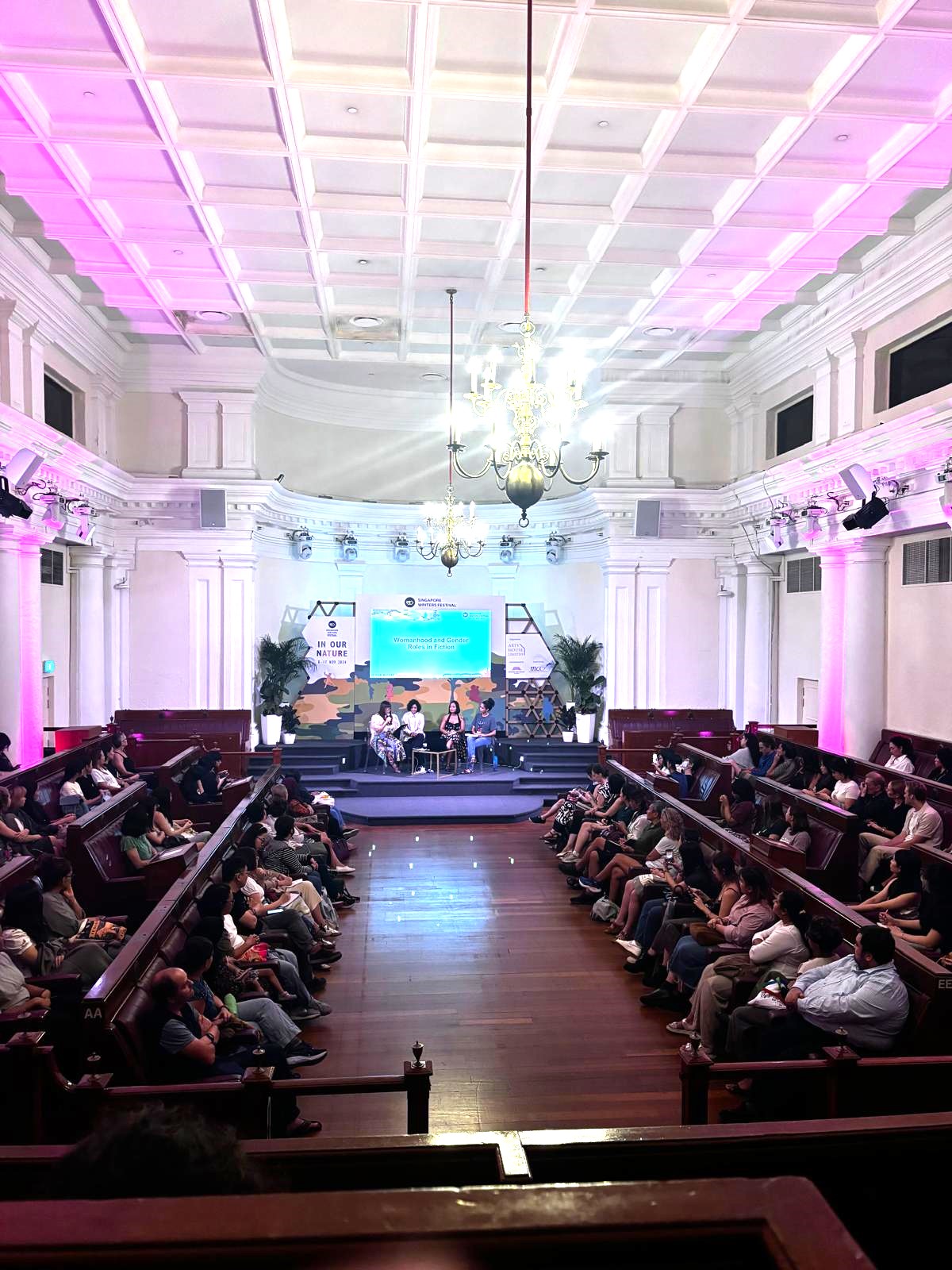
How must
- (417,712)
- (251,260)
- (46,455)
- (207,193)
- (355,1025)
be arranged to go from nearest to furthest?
(355,1025) < (207,193) < (251,260) < (46,455) < (417,712)

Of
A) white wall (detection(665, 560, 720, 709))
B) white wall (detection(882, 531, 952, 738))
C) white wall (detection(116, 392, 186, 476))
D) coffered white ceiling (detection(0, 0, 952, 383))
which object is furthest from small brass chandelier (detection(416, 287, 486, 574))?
white wall (detection(882, 531, 952, 738))

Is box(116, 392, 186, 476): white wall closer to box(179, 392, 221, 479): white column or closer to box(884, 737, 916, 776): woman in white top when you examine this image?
box(179, 392, 221, 479): white column

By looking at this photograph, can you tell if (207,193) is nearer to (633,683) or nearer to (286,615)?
(286,615)

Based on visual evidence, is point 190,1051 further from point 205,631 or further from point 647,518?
point 647,518

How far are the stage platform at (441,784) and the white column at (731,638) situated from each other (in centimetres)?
217

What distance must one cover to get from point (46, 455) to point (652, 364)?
25.8ft

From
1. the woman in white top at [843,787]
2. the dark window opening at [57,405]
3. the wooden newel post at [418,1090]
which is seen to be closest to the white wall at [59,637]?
the dark window opening at [57,405]

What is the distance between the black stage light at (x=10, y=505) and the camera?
7762mm

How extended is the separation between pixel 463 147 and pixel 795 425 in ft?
22.0

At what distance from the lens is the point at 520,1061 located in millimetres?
4621

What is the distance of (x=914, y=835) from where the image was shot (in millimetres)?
6285

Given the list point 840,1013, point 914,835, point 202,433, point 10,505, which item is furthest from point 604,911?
point 202,433

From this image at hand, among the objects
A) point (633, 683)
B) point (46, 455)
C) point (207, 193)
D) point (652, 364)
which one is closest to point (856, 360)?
point (652, 364)

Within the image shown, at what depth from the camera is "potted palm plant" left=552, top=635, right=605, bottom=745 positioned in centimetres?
1387
